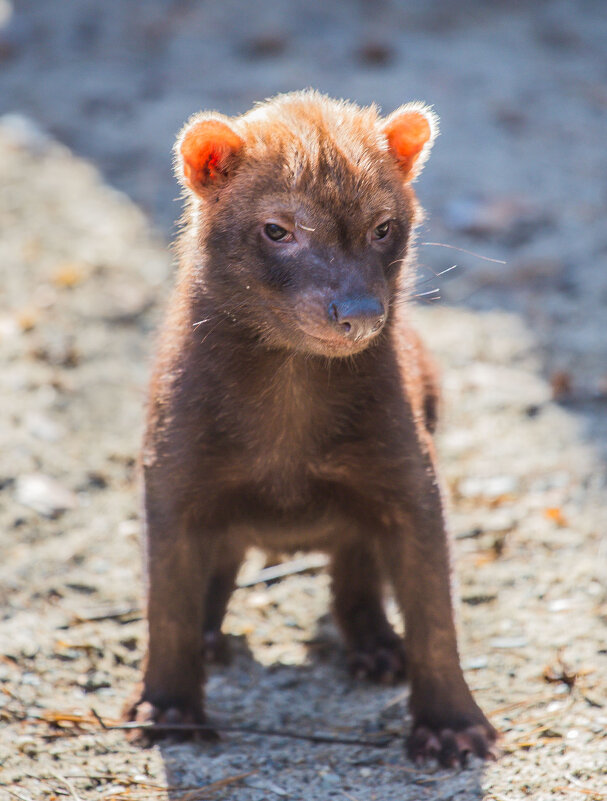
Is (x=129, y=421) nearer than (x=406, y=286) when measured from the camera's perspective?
No

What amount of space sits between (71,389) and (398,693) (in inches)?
97.4

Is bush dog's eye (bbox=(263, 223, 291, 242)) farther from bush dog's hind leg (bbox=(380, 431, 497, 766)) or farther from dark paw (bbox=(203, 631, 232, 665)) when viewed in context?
dark paw (bbox=(203, 631, 232, 665))

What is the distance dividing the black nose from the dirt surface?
786 millimetres

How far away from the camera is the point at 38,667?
3.84 metres

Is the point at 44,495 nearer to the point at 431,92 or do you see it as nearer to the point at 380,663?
the point at 380,663

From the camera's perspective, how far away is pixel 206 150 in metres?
3.43

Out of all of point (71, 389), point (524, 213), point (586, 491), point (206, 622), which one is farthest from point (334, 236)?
point (524, 213)

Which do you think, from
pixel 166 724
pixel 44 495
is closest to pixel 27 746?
pixel 166 724

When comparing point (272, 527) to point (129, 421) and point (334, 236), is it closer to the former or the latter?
point (334, 236)

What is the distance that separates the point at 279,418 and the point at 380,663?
114 cm

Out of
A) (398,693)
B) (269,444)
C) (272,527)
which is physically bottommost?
(398,693)

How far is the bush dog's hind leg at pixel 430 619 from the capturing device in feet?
11.4

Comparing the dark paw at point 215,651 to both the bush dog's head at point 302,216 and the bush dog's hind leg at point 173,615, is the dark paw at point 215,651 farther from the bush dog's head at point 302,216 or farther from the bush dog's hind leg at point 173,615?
the bush dog's head at point 302,216

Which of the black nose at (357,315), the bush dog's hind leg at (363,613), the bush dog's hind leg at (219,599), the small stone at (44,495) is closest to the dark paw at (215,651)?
the bush dog's hind leg at (219,599)
